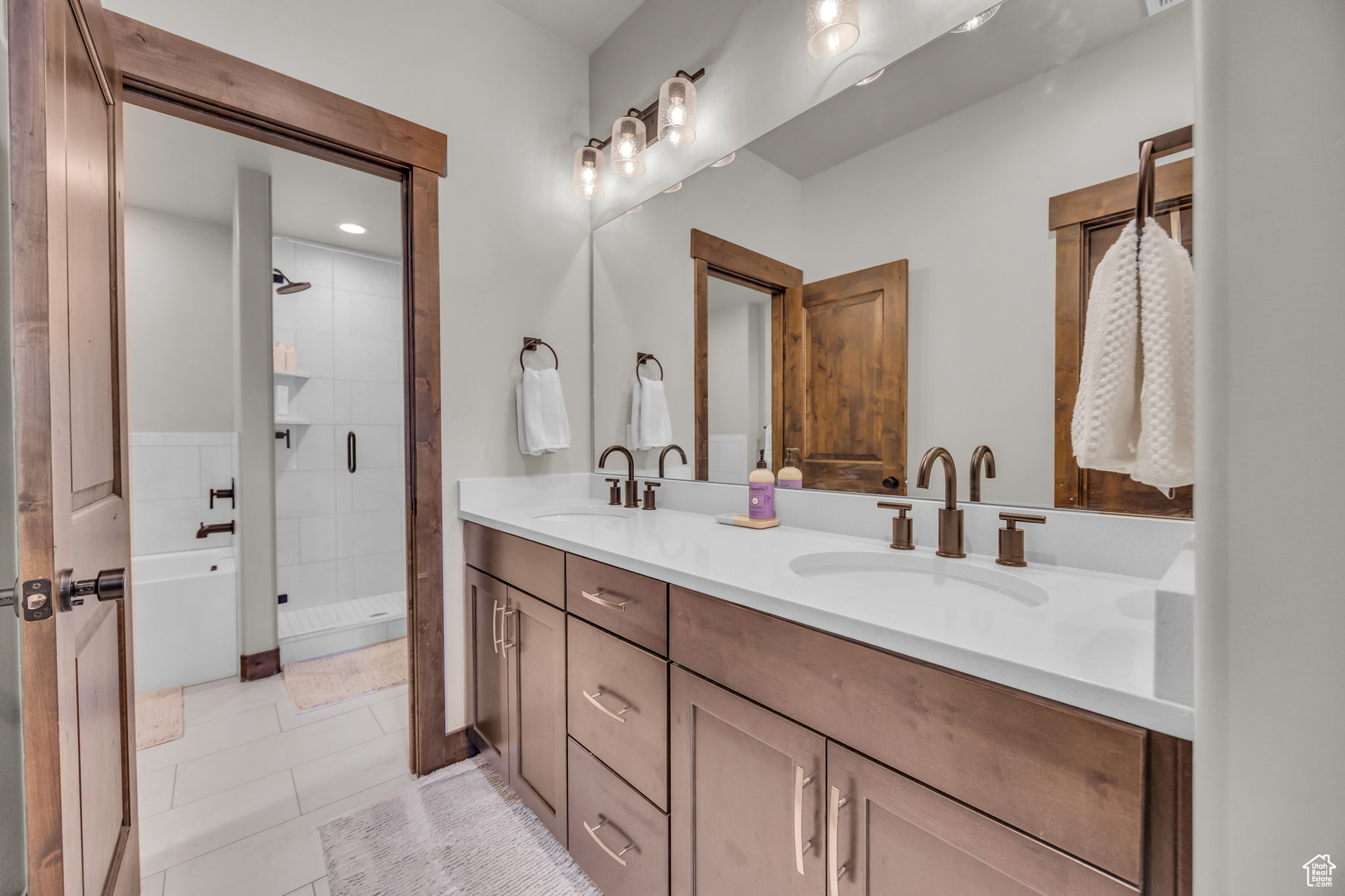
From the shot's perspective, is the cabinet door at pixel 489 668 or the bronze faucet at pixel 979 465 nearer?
the bronze faucet at pixel 979 465

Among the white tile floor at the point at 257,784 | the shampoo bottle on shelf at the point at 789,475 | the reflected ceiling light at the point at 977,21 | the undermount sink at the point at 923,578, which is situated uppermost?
the reflected ceiling light at the point at 977,21

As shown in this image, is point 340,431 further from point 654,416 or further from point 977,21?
point 977,21

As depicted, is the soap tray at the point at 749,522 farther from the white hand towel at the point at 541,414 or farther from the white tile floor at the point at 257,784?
the white tile floor at the point at 257,784

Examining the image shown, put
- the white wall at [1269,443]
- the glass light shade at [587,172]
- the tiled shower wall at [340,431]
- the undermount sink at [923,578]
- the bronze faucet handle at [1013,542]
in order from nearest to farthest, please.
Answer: the white wall at [1269,443] → the undermount sink at [923,578] → the bronze faucet handle at [1013,542] → the glass light shade at [587,172] → the tiled shower wall at [340,431]

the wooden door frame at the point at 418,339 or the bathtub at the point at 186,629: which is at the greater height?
the wooden door frame at the point at 418,339

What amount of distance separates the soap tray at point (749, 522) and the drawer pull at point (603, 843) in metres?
0.76

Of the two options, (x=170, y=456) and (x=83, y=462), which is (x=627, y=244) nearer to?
(x=83, y=462)

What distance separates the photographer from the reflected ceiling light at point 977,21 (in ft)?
3.63

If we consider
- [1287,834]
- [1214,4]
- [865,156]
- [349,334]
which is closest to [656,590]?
[1287,834]

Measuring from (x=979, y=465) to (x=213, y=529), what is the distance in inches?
144

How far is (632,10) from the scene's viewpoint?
2.03 meters

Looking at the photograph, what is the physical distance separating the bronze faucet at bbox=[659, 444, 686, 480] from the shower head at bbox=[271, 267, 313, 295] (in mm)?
2420

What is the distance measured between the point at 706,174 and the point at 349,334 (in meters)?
2.77

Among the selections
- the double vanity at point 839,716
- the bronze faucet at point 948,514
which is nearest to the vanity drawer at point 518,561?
the double vanity at point 839,716
